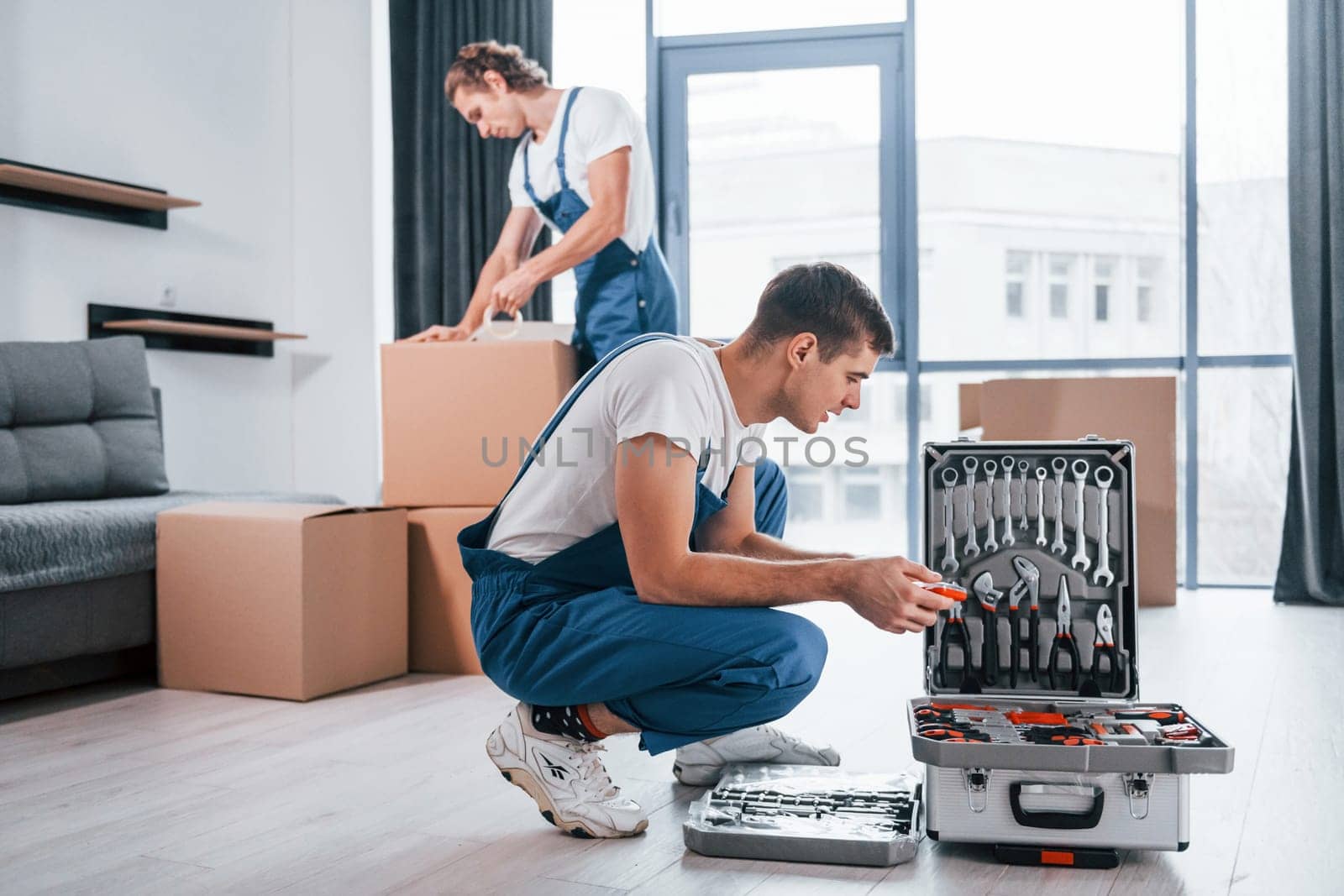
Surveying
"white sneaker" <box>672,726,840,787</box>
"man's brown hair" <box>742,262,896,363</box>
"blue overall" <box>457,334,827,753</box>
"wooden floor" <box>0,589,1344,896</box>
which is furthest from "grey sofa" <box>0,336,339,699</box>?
"man's brown hair" <box>742,262,896,363</box>

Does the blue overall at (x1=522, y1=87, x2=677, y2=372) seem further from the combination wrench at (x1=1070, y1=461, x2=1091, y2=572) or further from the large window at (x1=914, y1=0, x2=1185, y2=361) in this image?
the large window at (x1=914, y1=0, x2=1185, y2=361)

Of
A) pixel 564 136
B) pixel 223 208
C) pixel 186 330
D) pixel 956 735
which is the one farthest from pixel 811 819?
pixel 223 208

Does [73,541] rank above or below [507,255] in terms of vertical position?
below

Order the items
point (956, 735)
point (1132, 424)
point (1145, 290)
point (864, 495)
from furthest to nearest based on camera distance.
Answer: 1. point (864, 495)
2. point (1145, 290)
3. point (1132, 424)
4. point (956, 735)

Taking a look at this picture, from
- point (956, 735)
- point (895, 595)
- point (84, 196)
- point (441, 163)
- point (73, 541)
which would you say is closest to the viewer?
point (895, 595)

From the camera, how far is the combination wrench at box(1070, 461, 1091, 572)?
1719mm

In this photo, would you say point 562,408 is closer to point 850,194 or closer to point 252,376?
point 252,376

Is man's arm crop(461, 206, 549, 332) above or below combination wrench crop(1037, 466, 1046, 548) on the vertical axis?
above

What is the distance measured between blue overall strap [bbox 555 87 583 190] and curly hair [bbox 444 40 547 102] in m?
0.09

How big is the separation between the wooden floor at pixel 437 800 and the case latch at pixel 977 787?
0.07 meters

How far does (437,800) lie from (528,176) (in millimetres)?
1424

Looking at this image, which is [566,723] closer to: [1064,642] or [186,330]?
[1064,642]

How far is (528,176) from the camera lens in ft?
8.39

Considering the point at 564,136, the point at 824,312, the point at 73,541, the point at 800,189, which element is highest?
the point at 800,189
